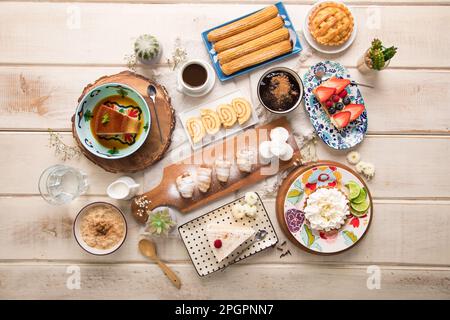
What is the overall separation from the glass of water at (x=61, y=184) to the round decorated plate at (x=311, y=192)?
1.13 metres

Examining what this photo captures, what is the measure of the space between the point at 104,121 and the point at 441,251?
204 centimetres

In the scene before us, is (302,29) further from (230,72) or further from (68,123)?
(68,123)

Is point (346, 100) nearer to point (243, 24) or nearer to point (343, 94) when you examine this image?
point (343, 94)

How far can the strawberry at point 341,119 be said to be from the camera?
209 centimetres

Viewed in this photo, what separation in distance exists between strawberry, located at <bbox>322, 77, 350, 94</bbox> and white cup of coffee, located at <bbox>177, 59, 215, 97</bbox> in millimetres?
657

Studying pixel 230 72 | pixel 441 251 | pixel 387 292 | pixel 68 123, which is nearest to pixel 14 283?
pixel 68 123

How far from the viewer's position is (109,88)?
204 cm

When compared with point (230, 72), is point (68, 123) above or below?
below

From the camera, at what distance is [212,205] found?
7.17ft

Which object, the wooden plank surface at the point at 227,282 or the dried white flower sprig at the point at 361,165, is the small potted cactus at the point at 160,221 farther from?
the dried white flower sprig at the point at 361,165

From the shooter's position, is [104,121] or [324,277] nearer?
[104,121]

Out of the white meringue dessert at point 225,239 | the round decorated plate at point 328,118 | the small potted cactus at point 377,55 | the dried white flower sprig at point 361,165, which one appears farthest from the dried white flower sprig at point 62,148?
the small potted cactus at point 377,55

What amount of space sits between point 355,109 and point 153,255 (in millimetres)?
1385

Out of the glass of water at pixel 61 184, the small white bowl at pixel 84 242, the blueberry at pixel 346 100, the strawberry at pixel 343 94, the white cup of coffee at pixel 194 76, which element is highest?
the white cup of coffee at pixel 194 76
